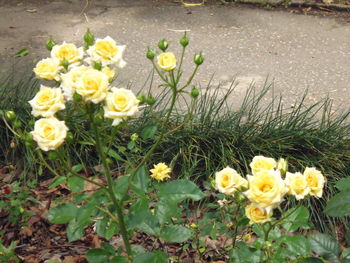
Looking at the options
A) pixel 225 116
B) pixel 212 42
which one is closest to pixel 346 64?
pixel 212 42

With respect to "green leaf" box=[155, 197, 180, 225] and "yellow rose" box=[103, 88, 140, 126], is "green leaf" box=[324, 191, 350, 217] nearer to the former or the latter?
"green leaf" box=[155, 197, 180, 225]

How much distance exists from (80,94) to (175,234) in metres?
0.57

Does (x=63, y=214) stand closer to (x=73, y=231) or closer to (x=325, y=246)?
(x=73, y=231)

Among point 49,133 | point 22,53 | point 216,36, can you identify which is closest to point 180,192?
point 49,133

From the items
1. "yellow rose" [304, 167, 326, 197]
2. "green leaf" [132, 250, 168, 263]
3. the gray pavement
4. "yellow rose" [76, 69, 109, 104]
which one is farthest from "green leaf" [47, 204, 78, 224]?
the gray pavement

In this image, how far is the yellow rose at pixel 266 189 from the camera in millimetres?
1370

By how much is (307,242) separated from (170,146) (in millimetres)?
1081

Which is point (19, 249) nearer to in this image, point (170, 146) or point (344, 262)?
point (170, 146)

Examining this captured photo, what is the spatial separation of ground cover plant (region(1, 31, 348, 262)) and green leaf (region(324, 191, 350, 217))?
7 centimetres

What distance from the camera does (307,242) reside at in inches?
66.5

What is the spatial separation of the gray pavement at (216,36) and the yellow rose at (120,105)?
6.02 ft

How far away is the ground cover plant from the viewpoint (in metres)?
1.41

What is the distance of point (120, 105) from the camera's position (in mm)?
1383

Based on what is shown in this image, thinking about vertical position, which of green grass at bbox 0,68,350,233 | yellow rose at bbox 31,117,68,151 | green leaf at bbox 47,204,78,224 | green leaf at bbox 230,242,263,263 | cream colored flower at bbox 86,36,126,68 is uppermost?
cream colored flower at bbox 86,36,126,68
